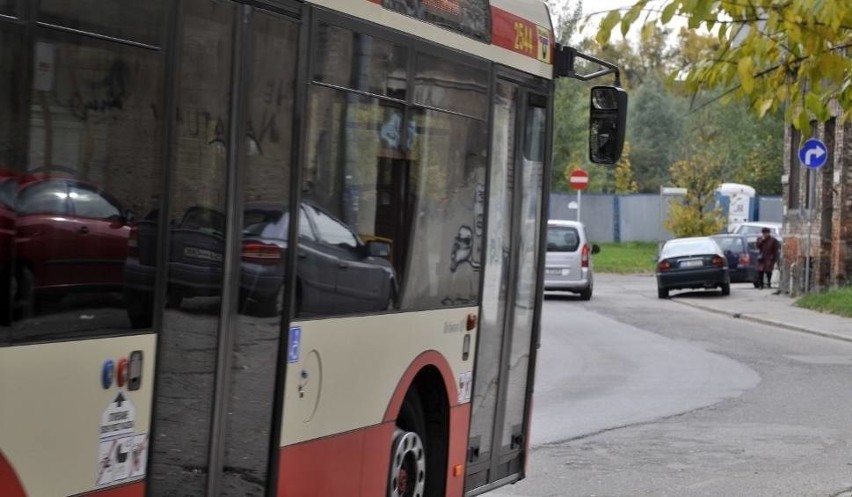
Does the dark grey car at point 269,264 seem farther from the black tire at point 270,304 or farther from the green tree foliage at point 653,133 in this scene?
the green tree foliage at point 653,133

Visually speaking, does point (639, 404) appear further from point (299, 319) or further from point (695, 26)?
point (299, 319)

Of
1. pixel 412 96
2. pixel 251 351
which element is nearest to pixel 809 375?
pixel 412 96

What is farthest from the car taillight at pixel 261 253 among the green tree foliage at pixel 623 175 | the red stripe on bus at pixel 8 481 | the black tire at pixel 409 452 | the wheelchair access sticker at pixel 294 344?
the green tree foliage at pixel 623 175

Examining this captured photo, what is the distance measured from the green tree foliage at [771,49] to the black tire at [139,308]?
12.4 ft

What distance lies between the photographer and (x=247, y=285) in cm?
639

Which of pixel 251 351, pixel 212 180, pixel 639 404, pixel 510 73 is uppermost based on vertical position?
pixel 510 73

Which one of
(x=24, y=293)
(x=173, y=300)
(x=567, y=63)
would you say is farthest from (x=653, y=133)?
(x=24, y=293)

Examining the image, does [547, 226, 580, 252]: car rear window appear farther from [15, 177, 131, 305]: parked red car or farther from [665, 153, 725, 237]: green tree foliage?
[15, 177, 131, 305]: parked red car

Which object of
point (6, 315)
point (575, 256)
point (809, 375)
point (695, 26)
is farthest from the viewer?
point (575, 256)

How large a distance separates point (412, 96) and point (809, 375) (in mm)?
13461

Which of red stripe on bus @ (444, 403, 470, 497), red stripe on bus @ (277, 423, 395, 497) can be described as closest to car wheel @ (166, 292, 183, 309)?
red stripe on bus @ (277, 423, 395, 497)

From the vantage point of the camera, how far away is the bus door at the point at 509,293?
9242 millimetres

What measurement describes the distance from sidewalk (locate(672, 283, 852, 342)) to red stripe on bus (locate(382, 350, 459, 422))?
19.0 metres

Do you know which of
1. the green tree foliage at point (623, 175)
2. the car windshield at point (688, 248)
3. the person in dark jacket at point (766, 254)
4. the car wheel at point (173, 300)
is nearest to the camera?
the car wheel at point (173, 300)
